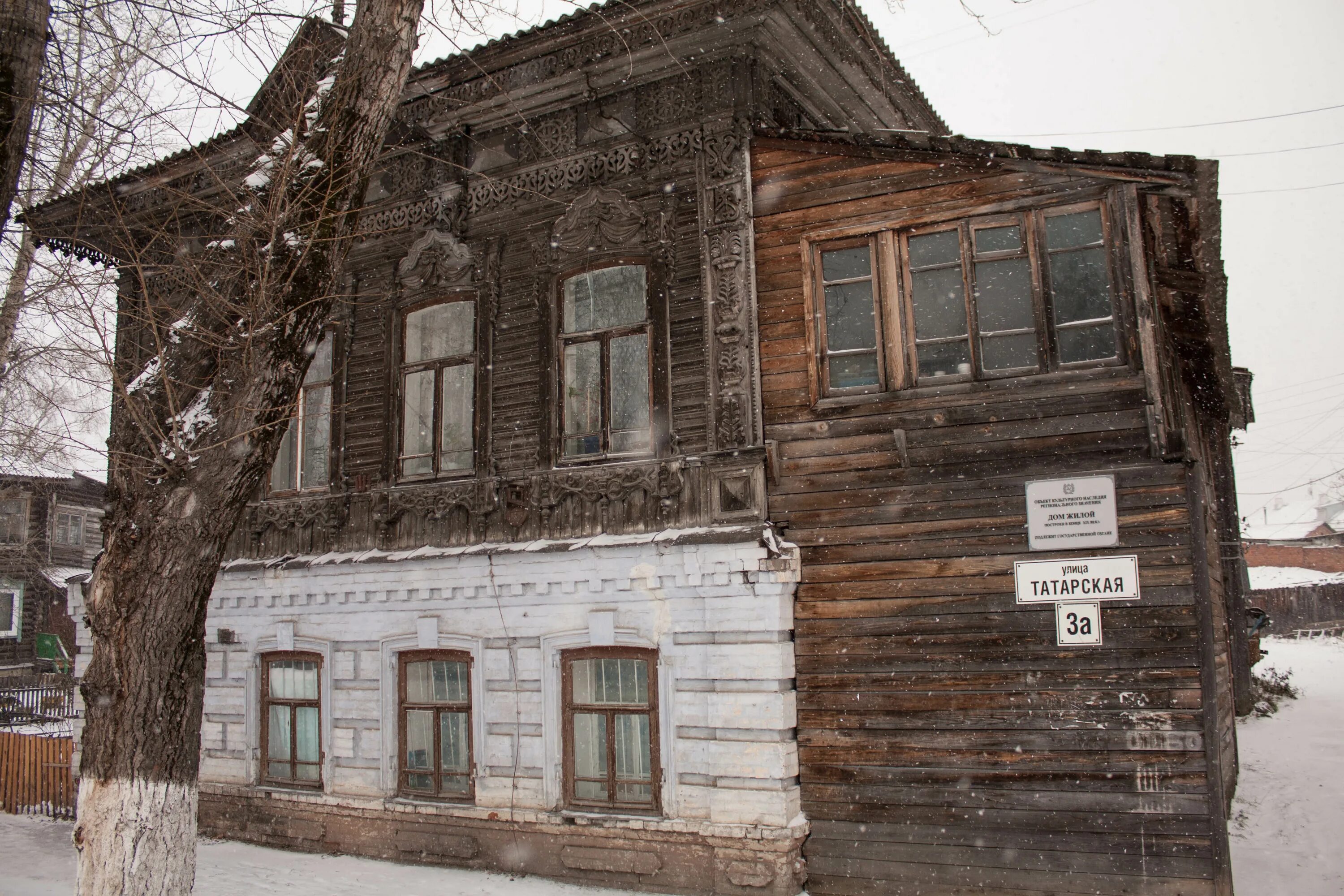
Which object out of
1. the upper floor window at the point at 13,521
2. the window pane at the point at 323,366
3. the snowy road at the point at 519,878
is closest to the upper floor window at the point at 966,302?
the snowy road at the point at 519,878

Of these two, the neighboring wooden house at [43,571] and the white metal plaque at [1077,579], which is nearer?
the white metal plaque at [1077,579]

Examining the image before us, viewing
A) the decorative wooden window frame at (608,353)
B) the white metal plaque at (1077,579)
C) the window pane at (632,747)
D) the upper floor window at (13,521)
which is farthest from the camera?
the upper floor window at (13,521)

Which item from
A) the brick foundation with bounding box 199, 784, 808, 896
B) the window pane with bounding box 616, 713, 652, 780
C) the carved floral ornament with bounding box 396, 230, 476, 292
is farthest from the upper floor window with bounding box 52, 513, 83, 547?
the window pane with bounding box 616, 713, 652, 780

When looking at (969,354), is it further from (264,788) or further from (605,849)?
(264,788)

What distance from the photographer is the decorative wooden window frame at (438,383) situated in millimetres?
10391

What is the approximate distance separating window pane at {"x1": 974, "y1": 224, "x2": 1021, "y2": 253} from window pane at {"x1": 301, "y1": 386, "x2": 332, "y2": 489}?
7431 mm

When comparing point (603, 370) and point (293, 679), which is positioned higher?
point (603, 370)

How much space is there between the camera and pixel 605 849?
28.8 feet

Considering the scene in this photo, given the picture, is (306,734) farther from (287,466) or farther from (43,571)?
(43,571)

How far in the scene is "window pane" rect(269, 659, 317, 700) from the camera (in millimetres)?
10930

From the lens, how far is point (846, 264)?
8.75 meters

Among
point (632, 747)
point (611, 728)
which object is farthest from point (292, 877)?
point (632, 747)

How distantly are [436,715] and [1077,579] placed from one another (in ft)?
20.9

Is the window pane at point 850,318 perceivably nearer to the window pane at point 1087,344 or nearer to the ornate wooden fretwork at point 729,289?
the ornate wooden fretwork at point 729,289
